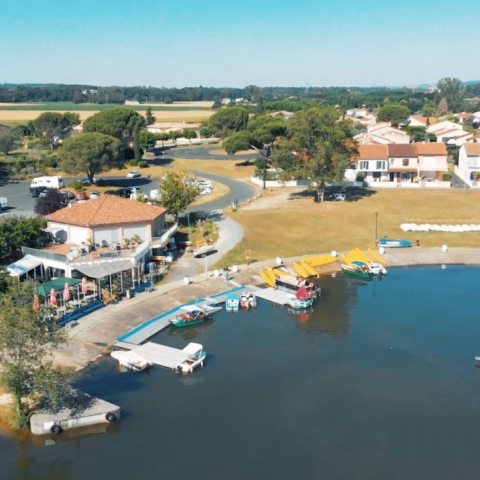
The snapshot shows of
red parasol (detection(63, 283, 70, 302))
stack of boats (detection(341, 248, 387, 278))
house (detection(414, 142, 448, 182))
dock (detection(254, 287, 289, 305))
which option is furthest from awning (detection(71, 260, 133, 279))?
house (detection(414, 142, 448, 182))

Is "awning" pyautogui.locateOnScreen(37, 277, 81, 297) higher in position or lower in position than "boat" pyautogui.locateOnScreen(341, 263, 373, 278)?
higher

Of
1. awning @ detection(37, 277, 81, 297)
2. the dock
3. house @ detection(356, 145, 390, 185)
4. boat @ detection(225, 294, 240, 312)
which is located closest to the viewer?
awning @ detection(37, 277, 81, 297)

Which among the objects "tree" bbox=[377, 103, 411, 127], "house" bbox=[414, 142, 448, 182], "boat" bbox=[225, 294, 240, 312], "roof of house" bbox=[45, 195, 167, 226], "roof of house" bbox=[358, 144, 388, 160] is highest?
"tree" bbox=[377, 103, 411, 127]

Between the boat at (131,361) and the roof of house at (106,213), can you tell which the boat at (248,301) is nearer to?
the boat at (131,361)

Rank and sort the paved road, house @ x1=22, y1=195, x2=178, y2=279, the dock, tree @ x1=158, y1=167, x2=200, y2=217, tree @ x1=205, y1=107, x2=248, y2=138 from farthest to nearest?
tree @ x1=205, y1=107, x2=248, y2=138
the paved road
tree @ x1=158, y1=167, x2=200, y2=217
the dock
house @ x1=22, y1=195, x2=178, y2=279

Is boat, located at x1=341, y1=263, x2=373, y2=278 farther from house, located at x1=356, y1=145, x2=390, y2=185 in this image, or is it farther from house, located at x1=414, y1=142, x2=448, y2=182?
house, located at x1=414, y1=142, x2=448, y2=182

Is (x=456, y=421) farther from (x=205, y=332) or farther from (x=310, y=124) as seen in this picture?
(x=310, y=124)

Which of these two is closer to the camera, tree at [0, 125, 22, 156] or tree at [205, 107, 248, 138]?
tree at [0, 125, 22, 156]

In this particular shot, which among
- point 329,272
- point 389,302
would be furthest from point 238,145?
point 389,302
